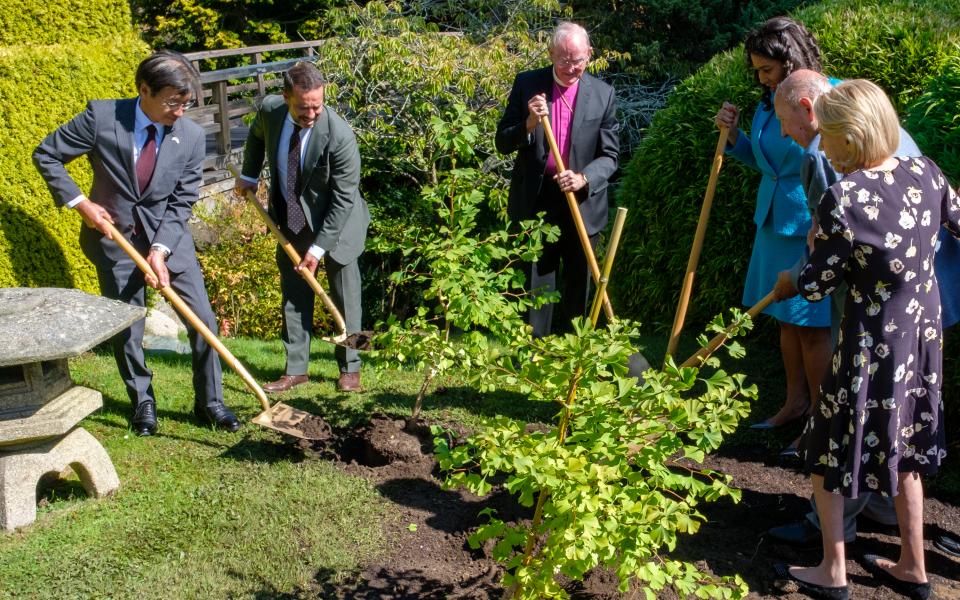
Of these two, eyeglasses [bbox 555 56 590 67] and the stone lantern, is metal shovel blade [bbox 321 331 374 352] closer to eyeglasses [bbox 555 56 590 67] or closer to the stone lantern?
the stone lantern

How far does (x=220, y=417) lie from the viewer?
5.19 m

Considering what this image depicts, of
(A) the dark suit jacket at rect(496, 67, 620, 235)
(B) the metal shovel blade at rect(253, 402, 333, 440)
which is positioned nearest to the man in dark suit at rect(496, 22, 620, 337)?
(A) the dark suit jacket at rect(496, 67, 620, 235)

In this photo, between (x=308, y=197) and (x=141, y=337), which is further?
(x=308, y=197)

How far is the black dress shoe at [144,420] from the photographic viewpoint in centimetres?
512

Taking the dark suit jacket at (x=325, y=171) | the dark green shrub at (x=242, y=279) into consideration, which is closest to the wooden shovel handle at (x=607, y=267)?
the dark suit jacket at (x=325, y=171)

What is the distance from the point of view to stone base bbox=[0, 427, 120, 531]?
398cm

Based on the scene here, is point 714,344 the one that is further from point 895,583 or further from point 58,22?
point 58,22

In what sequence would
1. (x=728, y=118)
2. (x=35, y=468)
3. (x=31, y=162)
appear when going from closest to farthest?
(x=35, y=468) → (x=728, y=118) → (x=31, y=162)

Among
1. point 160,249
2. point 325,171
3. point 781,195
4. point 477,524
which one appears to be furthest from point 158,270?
point 781,195

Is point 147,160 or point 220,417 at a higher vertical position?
point 147,160

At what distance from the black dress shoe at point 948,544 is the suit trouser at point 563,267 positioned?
232cm

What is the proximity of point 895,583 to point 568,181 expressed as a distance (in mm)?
2609

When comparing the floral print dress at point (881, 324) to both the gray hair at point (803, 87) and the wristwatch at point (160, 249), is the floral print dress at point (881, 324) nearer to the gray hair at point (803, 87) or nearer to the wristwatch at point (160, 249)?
the gray hair at point (803, 87)

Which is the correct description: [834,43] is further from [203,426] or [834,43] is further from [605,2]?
[605,2]
